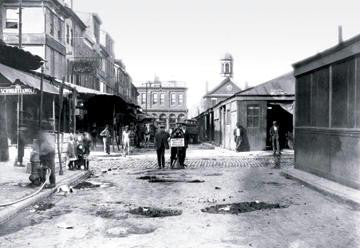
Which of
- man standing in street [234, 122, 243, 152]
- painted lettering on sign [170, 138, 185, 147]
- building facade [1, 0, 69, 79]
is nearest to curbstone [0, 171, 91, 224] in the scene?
painted lettering on sign [170, 138, 185, 147]

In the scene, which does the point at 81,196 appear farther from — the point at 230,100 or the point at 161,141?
the point at 230,100

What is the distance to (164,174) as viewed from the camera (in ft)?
50.9

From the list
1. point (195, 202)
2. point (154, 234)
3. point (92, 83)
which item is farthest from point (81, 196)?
point (92, 83)

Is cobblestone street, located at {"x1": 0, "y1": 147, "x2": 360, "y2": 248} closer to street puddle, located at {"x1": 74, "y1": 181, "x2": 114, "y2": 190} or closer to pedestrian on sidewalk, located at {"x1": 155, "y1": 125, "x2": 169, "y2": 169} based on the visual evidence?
street puddle, located at {"x1": 74, "y1": 181, "x2": 114, "y2": 190}

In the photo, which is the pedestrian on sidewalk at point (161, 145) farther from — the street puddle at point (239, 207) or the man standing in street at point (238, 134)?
the man standing in street at point (238, 134)

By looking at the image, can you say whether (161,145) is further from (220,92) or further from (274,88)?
(220,92)

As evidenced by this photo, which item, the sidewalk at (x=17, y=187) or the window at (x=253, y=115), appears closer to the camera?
the sidewalk at (x=17, y=187)

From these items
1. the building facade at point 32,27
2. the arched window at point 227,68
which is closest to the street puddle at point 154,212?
the building facade at point 32,27

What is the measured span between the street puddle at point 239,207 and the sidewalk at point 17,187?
328 centimetres

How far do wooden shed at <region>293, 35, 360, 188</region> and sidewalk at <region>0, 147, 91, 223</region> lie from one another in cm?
675

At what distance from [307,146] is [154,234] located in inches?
355

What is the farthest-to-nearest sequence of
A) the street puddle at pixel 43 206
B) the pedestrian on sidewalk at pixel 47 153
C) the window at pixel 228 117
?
the window at pixel 228 117 < the pedestrian on sidewalk at pixel 47 153 < the street puddle at pixel 43 206

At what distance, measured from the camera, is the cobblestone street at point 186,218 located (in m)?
6.16

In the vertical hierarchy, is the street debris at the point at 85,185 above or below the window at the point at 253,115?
below
